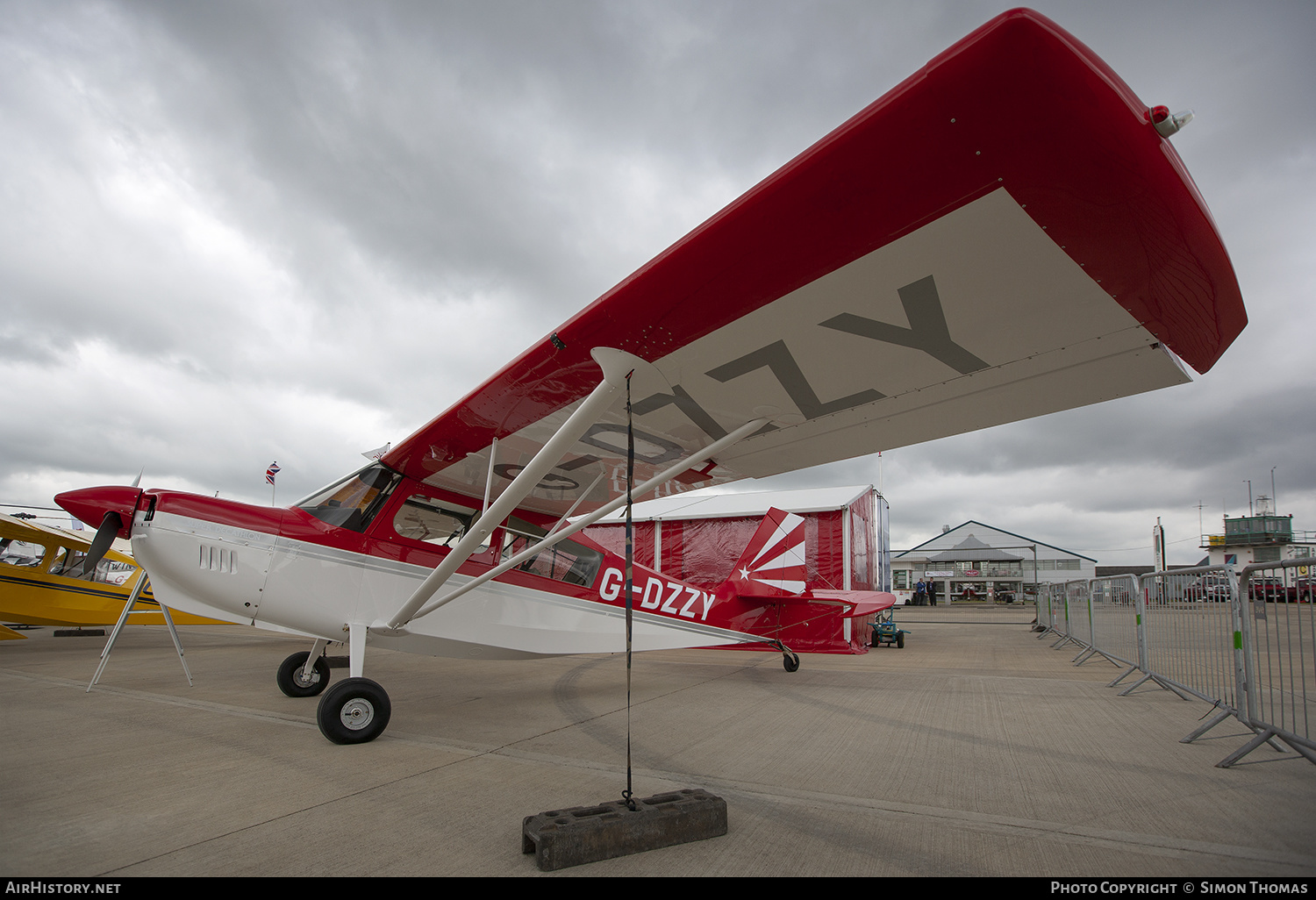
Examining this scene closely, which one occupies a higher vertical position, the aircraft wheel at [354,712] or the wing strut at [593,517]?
the wing strut at [593,517]

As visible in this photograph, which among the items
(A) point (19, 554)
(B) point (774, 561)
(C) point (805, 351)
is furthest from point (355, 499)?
(A) point (19, 554)

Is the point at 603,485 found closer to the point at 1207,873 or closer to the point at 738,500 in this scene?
the point at 1207,873

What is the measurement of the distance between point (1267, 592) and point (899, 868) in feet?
11.8

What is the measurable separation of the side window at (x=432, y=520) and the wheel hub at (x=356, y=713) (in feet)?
4.61

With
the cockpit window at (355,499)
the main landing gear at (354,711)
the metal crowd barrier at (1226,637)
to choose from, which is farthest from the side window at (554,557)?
the metal crowd barrier at (1226,637)

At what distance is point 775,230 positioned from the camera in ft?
6.65

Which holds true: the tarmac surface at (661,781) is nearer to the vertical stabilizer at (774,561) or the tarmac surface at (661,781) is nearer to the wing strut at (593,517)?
the wing strut at (593,517)

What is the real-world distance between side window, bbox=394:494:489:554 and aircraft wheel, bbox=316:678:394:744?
4.40 feet

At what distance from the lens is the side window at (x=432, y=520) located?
5062 mm

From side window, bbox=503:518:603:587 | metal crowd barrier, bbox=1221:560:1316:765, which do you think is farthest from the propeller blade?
metal crowd barrier, bbox=1221:560:1316:765

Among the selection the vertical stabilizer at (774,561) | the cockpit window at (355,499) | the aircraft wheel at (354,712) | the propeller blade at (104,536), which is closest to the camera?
the aircraft wheel at (354,712)

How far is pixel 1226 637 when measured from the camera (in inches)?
173

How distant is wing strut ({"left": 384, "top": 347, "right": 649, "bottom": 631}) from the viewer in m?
2.90

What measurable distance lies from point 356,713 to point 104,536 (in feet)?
7.19
